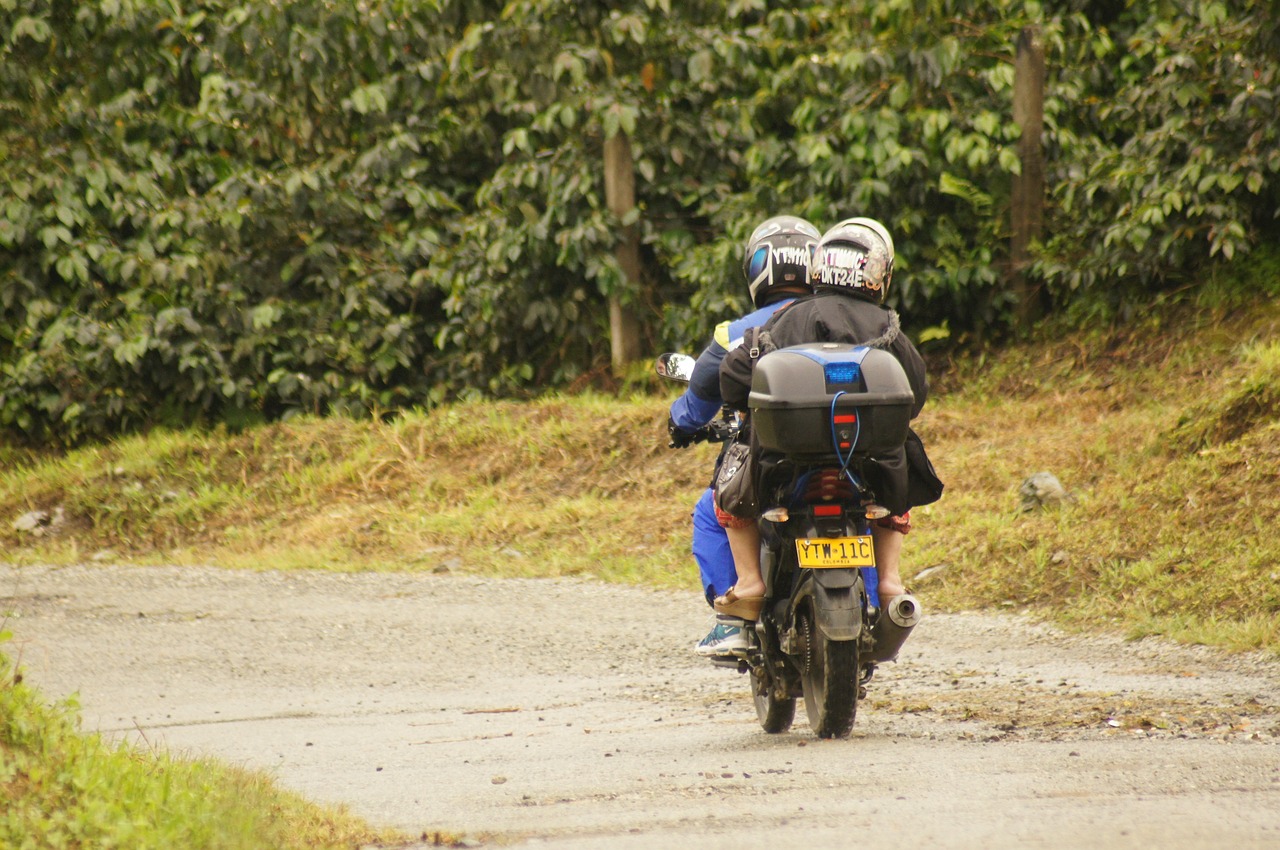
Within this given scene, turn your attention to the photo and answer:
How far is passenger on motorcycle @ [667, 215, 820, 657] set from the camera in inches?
212

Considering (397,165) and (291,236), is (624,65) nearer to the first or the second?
(397,165)

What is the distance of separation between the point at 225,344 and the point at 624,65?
4.71m

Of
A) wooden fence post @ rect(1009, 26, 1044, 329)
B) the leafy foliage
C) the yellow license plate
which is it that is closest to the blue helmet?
the yellow license plate

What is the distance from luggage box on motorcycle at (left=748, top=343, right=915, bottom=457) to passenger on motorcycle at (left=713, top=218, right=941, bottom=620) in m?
0.22

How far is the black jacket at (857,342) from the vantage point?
499 centimetres

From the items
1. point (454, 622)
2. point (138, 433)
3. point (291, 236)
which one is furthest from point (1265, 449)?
point (138, 433)

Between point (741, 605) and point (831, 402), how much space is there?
3.05 ft

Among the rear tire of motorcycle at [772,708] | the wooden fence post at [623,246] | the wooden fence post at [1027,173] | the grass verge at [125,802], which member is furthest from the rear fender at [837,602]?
the wooden fence post at [623,246]

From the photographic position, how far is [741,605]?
5.29 m

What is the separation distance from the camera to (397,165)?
1463 centimetres

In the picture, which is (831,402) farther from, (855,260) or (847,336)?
(855,260)

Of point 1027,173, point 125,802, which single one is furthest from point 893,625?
point 1027,173

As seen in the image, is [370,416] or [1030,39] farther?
[370,416]

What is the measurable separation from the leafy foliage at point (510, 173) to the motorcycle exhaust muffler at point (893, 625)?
694 cm
